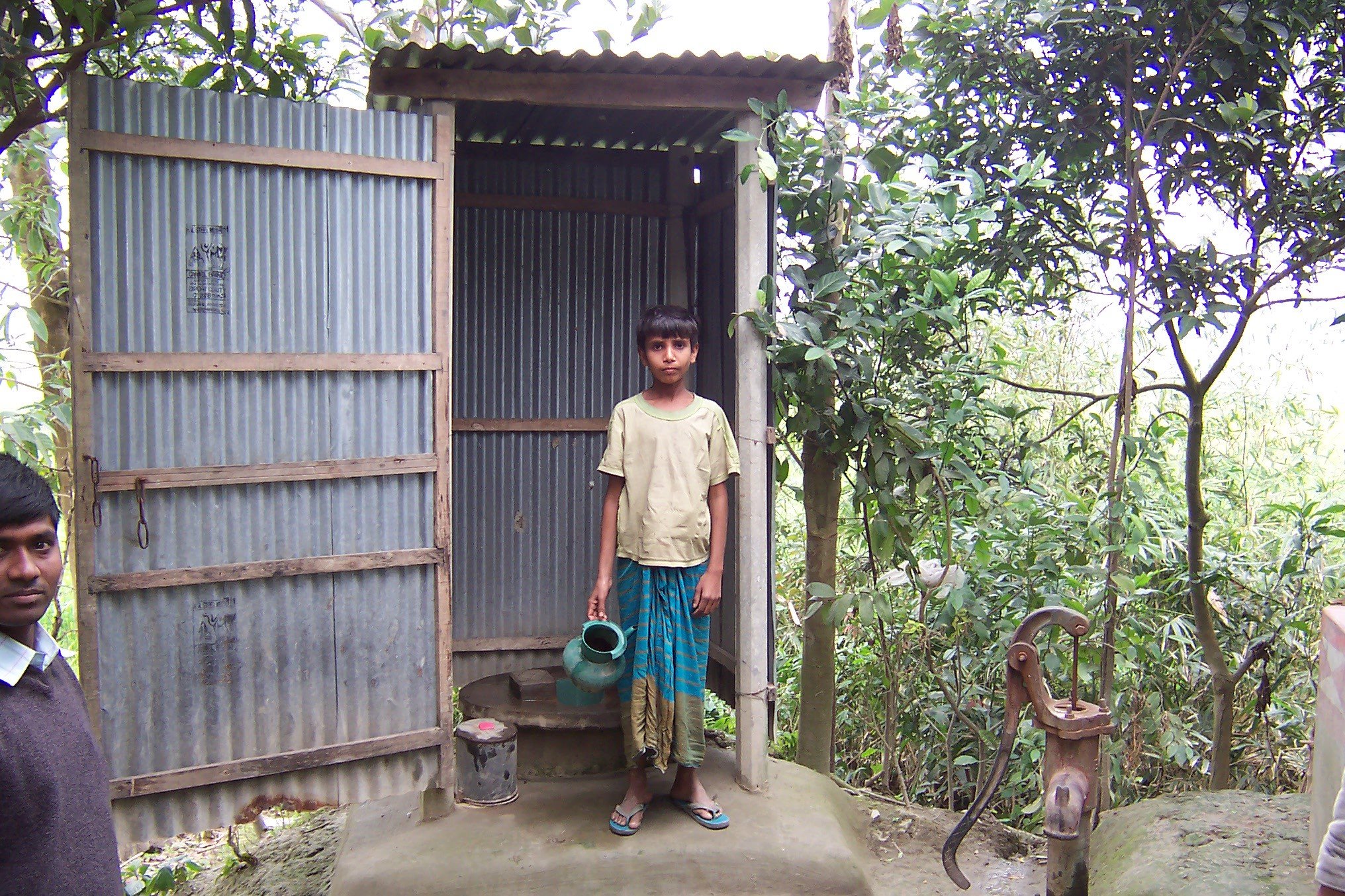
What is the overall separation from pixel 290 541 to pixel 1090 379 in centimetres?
497

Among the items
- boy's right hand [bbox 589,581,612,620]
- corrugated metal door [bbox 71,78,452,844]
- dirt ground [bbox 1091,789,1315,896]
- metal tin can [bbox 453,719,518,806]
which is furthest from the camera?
→ metal tin can [bbox 453,719,518,806]

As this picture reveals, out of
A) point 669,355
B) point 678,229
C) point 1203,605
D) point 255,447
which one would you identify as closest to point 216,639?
point 255,447

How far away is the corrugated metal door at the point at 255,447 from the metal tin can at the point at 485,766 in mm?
269

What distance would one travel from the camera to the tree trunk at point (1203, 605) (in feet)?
14.3

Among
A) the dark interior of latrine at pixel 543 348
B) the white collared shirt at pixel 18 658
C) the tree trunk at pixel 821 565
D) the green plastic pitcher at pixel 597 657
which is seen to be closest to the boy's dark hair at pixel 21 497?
the white collared shirt at pixel 18 658

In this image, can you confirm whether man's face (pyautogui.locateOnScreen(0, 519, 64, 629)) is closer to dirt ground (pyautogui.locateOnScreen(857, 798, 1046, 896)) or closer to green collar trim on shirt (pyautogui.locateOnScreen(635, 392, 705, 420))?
green collar trim on shirt (pyautogui.locateOnScreen(635, 392, 705, 420))

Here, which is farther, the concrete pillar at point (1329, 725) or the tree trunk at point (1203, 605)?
the tree trunk at point (1203, 605)

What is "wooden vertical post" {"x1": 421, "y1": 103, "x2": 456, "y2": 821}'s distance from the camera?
375cm

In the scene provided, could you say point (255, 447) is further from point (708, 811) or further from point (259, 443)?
point (708, 811)

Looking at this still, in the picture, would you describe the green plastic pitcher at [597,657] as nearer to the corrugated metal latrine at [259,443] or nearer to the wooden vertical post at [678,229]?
the corrugated metal latrine at [259,443]

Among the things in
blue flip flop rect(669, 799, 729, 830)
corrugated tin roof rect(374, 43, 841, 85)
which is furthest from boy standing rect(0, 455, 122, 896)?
blue flip flop rect(669, 799, 729, 830)

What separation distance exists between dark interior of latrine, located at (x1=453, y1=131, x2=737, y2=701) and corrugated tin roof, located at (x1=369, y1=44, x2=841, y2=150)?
4.4 inches

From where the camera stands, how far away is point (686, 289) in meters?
5.16

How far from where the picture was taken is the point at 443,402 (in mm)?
3777
